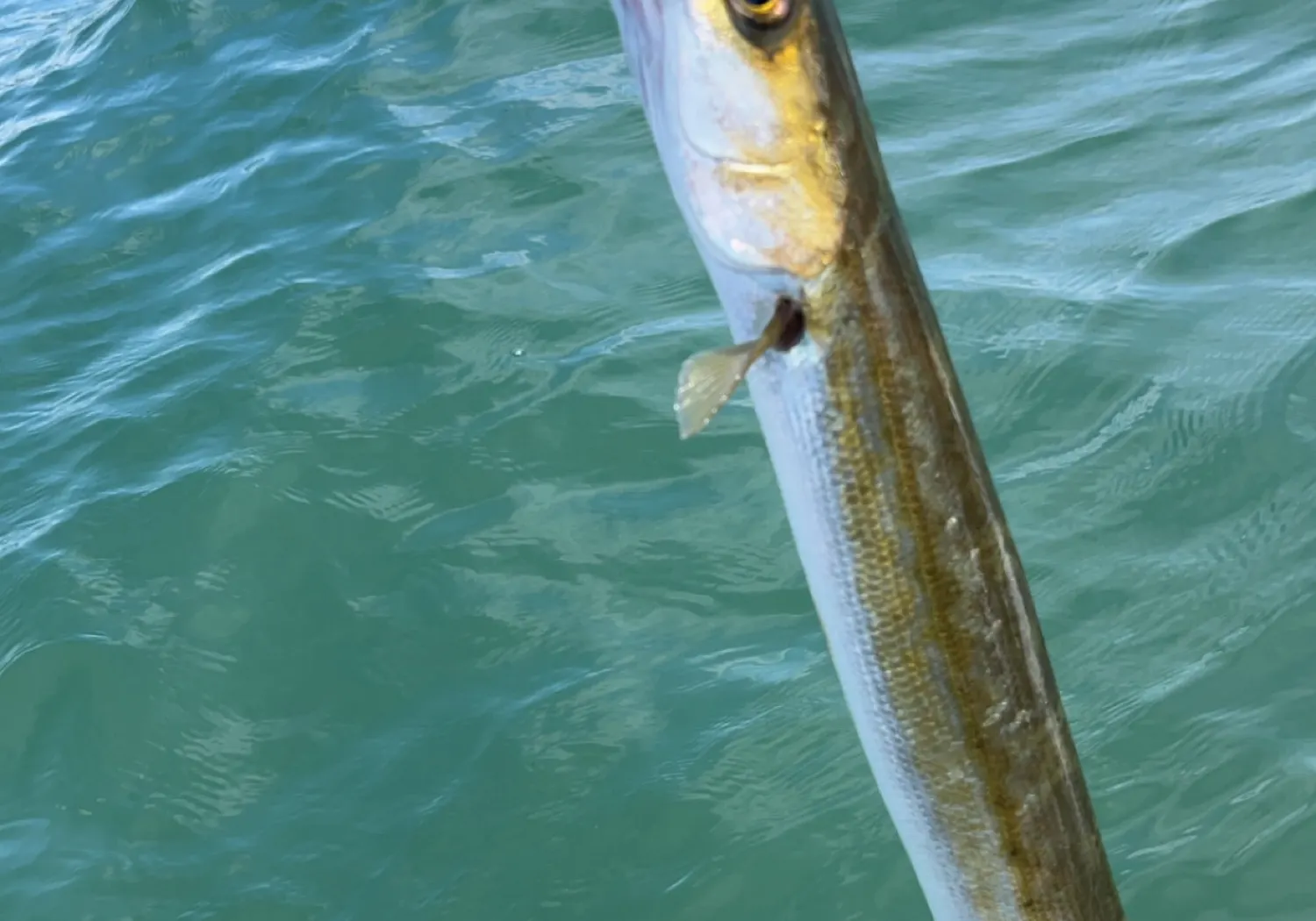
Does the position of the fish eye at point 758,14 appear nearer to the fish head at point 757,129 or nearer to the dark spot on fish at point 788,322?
the fish head at point 757,129

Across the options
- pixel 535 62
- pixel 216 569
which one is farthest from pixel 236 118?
pixel 216 569

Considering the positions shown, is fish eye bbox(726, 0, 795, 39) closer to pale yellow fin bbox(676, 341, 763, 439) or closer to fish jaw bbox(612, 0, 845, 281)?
fish jaw bbox(612, 0, 845, 281)

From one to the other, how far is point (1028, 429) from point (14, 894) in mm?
3434

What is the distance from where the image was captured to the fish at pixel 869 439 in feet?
6.23

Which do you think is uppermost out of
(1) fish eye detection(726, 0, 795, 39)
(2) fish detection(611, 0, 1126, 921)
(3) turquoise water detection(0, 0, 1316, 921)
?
(1) fish eye detection(726, 0, 795, 39)

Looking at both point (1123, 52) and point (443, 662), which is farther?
point (1123, 52)

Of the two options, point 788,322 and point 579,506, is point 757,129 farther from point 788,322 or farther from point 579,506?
point 579,506

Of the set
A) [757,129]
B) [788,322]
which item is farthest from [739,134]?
[788,322]

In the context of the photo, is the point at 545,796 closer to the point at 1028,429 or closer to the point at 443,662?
the point at 443,662

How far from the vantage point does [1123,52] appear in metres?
7.11

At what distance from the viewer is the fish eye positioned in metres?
1.82

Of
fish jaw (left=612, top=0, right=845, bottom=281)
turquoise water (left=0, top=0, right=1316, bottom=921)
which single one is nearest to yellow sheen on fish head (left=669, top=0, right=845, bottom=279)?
fish jaw (left=612, top=0, right=845, bottom=281)

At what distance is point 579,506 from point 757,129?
2847 mm

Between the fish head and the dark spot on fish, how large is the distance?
13mm
